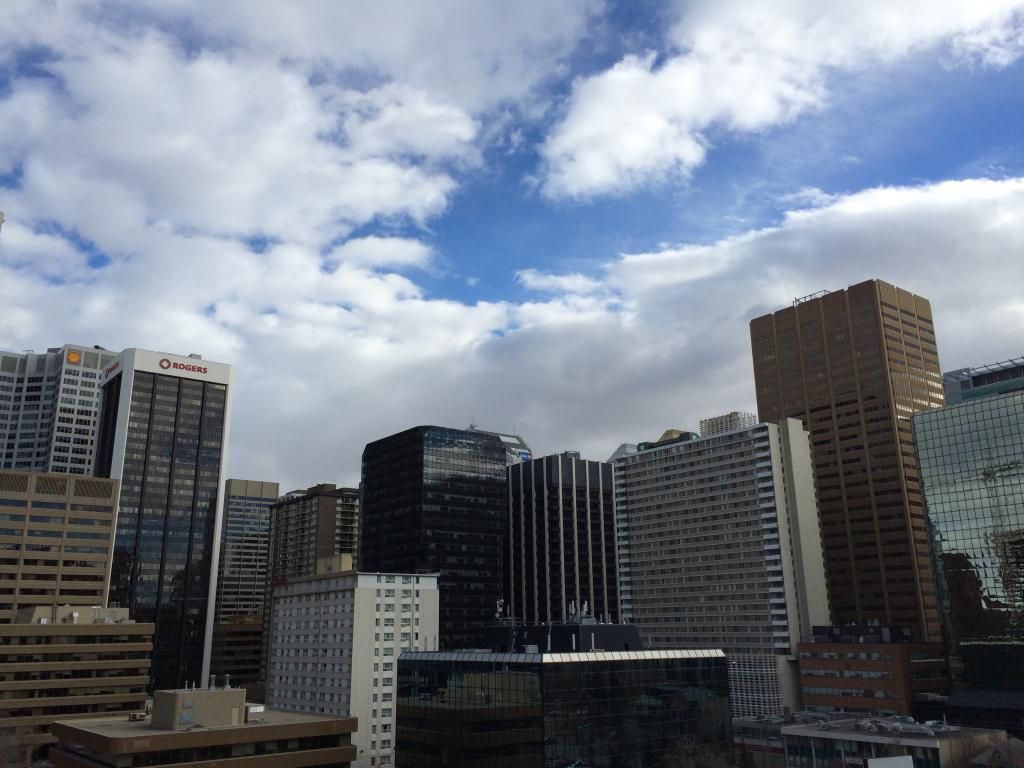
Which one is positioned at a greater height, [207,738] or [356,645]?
[356,645]

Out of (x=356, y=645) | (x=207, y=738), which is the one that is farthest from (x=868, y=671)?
(x=207, y=738)

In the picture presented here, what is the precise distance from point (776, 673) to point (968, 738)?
84.5 m

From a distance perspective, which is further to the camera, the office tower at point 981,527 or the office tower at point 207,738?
the office tower at point 981,527

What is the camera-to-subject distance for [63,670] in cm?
15550

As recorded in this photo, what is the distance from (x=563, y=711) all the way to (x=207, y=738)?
42.0 metres

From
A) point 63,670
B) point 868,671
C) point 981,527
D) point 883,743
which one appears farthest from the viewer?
point 981,527

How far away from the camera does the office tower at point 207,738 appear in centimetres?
8725

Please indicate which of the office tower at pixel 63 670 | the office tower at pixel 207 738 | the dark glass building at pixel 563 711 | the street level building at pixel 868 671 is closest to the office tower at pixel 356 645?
the office tower at pixel 63 670

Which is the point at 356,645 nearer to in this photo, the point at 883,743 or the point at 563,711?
the point at 563,711

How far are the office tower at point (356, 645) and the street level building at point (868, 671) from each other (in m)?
82.2

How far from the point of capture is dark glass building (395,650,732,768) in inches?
4171

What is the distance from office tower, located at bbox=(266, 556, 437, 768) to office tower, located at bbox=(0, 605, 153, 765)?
34078mm

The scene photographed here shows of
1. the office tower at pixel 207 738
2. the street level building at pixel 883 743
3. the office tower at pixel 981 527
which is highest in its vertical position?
the office tower at pixel 981 527

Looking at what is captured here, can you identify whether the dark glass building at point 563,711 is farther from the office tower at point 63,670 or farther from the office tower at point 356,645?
the office tower at point 63,670
